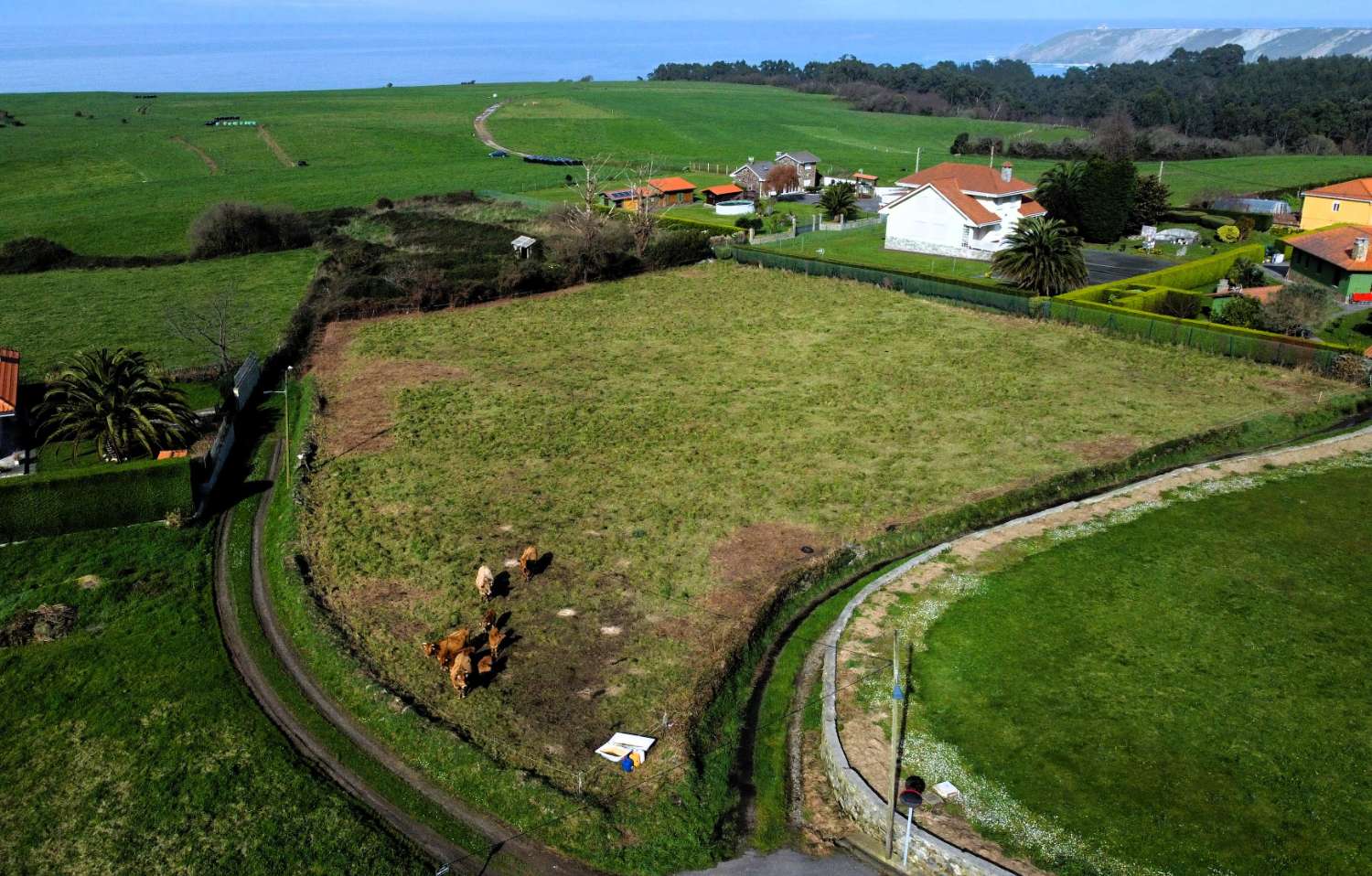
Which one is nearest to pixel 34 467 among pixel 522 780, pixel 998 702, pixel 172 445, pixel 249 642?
pixel 172 445

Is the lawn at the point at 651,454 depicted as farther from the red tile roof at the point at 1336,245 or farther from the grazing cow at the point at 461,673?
the red tile roof at the point at 1336,245

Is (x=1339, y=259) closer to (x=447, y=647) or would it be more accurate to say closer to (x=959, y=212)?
(x=959, y=212)

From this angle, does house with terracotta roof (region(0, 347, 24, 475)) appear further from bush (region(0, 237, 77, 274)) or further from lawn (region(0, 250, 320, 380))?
bush (region(0, 237, 77, 274))

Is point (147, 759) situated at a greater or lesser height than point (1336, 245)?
lesser

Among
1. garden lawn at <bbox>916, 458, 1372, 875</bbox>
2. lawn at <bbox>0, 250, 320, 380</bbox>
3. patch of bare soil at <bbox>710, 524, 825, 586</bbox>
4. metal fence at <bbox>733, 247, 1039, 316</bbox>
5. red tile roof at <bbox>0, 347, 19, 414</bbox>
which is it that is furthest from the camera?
metal fence at <bbox>733, 247, 1039, 316</bbox>

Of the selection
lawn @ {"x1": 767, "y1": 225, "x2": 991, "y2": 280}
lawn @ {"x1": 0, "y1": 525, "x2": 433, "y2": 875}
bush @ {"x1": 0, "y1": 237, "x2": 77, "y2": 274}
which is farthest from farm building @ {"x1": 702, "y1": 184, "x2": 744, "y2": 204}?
lawn @ {"x1": 0, "y1": 525, "x2": 433, "y2": 875}

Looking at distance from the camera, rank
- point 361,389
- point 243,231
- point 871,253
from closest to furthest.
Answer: point 361,389
point 871,253
point 243,231

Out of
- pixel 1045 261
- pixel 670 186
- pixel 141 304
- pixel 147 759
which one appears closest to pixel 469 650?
pixel 147 759

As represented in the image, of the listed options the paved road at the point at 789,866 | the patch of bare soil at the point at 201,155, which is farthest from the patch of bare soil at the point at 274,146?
the paved road at the point at 789,866
